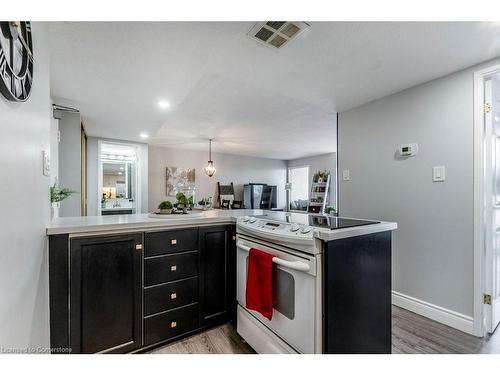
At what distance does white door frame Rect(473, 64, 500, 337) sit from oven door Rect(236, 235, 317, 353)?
163 cm

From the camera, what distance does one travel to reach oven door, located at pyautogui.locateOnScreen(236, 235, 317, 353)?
3.83ft

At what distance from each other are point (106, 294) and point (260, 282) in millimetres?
980

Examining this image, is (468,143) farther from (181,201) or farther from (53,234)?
(53,234)

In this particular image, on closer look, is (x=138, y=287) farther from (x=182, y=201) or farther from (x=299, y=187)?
(x=299, y=187)

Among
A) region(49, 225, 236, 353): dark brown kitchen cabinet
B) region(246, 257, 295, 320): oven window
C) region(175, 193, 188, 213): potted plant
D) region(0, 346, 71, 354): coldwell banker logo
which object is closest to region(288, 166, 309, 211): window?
region(175, 193, 188, 213): potted plant

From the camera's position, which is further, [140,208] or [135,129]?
[140,208]

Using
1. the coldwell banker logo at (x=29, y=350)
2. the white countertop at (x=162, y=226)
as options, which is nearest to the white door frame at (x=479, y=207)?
the white countertop at (x=162, y=226)

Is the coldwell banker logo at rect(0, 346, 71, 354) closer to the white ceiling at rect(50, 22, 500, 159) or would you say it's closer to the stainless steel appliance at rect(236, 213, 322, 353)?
the stainless steel appliance at rect(236, 213, 322, 353)

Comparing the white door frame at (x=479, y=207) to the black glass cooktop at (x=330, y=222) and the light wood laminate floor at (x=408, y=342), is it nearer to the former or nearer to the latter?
the light wood laminate floor at (x=408, y=342)

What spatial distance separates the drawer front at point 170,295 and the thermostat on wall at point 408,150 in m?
2.27

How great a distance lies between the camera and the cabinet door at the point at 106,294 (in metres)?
1.39
